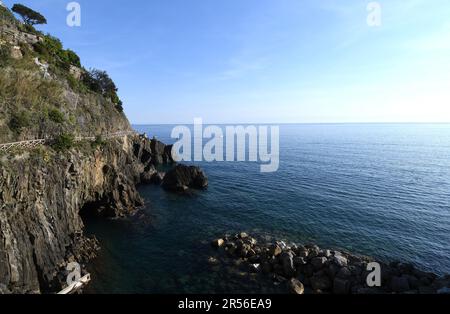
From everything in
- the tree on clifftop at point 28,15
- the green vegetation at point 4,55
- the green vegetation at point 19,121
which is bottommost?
the green vegetation at point 19,121

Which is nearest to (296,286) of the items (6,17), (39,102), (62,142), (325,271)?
(325,271)

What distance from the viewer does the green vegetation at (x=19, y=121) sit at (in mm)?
32000

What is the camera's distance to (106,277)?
90.0 ft

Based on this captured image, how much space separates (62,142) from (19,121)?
17.6 feet

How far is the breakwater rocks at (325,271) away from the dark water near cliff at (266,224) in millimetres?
3009

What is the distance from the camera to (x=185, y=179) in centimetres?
6241

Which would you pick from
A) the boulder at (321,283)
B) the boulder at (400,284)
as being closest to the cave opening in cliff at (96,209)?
the boulder at (321,283)

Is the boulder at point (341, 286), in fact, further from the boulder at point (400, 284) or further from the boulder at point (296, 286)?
the boulder at point (400, 284)

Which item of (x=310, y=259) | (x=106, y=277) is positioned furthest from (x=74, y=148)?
(x=310, y=259)

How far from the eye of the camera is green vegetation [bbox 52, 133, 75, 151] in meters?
35.1

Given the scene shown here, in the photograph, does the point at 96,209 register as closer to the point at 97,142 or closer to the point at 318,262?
the point at 97,142

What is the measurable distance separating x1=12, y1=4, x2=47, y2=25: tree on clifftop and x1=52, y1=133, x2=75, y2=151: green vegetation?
182 feet
